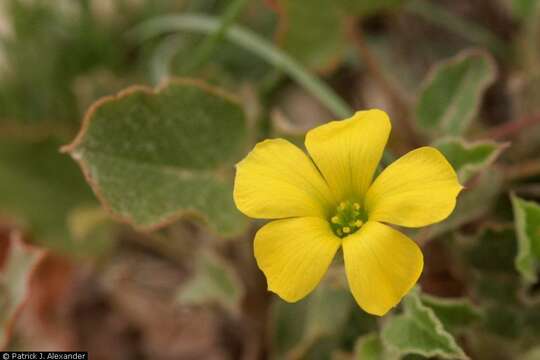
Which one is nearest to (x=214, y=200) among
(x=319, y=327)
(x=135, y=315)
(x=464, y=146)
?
(x=319, y=327)

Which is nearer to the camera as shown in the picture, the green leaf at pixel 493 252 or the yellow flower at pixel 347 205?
the yellow flower at pixel 347 205

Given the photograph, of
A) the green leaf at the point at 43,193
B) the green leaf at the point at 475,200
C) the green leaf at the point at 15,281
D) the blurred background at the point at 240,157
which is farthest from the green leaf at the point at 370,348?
the green leaf at the point at 43,193

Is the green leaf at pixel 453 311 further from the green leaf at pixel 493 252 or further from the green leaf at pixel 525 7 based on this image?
the green leaf at pixel 525 7

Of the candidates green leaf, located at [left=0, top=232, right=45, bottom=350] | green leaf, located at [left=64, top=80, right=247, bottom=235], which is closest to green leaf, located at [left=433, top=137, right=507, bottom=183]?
green leaf, located at [left=64, top=80, right=247, bottom=235]

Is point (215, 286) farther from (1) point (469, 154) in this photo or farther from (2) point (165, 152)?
(1) point (469, 154)

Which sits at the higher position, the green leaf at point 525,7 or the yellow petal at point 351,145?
the green leaf at point 525,7

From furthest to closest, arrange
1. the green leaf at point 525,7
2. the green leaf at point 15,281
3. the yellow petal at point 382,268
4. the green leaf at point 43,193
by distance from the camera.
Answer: the green leaf at point 43,193, the green leaf at point 525,7, the green leaf at point 15,281, the yellow petal at point 382,268

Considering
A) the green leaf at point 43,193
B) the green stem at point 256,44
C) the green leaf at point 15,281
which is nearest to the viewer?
the green leaf at point 15,281

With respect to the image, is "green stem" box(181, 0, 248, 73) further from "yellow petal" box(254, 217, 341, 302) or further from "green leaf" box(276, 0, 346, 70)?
"yellow petal" box(254, 217, 341, 302)
